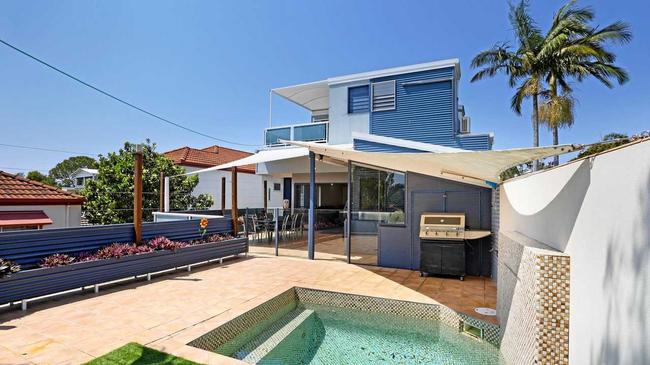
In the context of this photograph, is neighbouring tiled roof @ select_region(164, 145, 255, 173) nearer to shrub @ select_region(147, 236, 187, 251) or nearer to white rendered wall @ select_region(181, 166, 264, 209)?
white rendered wall @ select_region(181, 166, 264, 209)

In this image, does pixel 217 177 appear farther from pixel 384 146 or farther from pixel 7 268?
pixel 7 268

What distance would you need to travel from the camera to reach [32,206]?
1200 centimetres

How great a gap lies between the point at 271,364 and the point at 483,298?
15.5ft

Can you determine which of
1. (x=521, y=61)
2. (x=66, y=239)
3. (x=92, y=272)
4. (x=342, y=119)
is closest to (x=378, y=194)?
(x=342, y=119)

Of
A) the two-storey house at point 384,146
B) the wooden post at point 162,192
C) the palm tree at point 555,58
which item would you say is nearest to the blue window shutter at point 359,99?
the two-storey house at point 384,146

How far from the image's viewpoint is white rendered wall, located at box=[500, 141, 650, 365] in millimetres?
1872

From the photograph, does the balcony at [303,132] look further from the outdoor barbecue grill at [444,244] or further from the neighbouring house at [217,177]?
the outdoor barbecue grill at [444,244]

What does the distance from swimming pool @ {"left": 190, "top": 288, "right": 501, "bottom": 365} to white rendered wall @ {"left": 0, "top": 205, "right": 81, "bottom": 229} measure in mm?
11071

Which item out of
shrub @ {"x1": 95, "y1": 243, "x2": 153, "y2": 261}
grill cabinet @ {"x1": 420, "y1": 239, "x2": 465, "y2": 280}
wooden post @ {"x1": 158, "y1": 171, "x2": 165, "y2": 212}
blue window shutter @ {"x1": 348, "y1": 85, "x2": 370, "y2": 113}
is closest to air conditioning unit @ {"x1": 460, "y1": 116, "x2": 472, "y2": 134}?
blue window shutter @ {"x1": 348, "y1": 85, "x2": 370, "y2": 113}

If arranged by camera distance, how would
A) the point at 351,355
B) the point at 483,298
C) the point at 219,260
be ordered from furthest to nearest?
the point at 219,260 < the point at 483,298 < the point at 351,355

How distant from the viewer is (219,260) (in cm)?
1044

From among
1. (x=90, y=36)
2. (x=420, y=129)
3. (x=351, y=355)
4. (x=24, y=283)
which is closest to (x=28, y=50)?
(x=90, y=36)

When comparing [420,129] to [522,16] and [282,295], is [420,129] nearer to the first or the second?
[282,295]

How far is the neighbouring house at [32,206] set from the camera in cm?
1122
